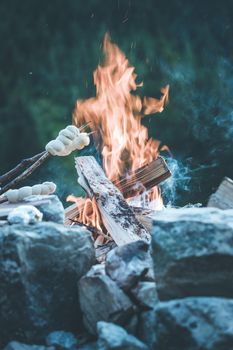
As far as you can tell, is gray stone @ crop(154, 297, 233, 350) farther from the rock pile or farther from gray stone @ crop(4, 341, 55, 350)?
gray stone @ crop(4, 341, 55, 350)

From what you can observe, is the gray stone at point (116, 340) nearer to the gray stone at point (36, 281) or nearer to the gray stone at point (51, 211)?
the gray stone at point (36, 281)

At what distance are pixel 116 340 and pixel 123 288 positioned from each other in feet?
1.02

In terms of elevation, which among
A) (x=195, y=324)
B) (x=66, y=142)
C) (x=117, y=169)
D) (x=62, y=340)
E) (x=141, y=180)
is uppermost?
(x=66, y=142)

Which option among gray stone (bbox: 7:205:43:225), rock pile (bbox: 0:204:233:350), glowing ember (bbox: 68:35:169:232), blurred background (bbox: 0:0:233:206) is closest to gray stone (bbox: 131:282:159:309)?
rock pile (bbox: 0:204:233:350)

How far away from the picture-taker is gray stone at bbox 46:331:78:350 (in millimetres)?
2366

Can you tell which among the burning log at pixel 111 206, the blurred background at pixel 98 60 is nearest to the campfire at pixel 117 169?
the burning log at pixel 111 206

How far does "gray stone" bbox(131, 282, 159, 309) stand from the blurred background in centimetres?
479

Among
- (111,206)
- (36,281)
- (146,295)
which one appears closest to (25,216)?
(36,281)

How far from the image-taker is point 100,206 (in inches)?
150

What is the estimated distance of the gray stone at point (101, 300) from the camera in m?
2.31

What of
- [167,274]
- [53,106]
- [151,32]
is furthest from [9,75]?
[167,274]

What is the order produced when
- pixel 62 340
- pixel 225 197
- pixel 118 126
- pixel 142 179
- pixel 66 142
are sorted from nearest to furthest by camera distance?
pixel 62 340 → pixel 225 197 → pixel 66 142 → pixel 142 179 → pixel 118 126

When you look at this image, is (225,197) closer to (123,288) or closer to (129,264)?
(129,264)

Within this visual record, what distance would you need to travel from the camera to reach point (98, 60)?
23.8 feet
